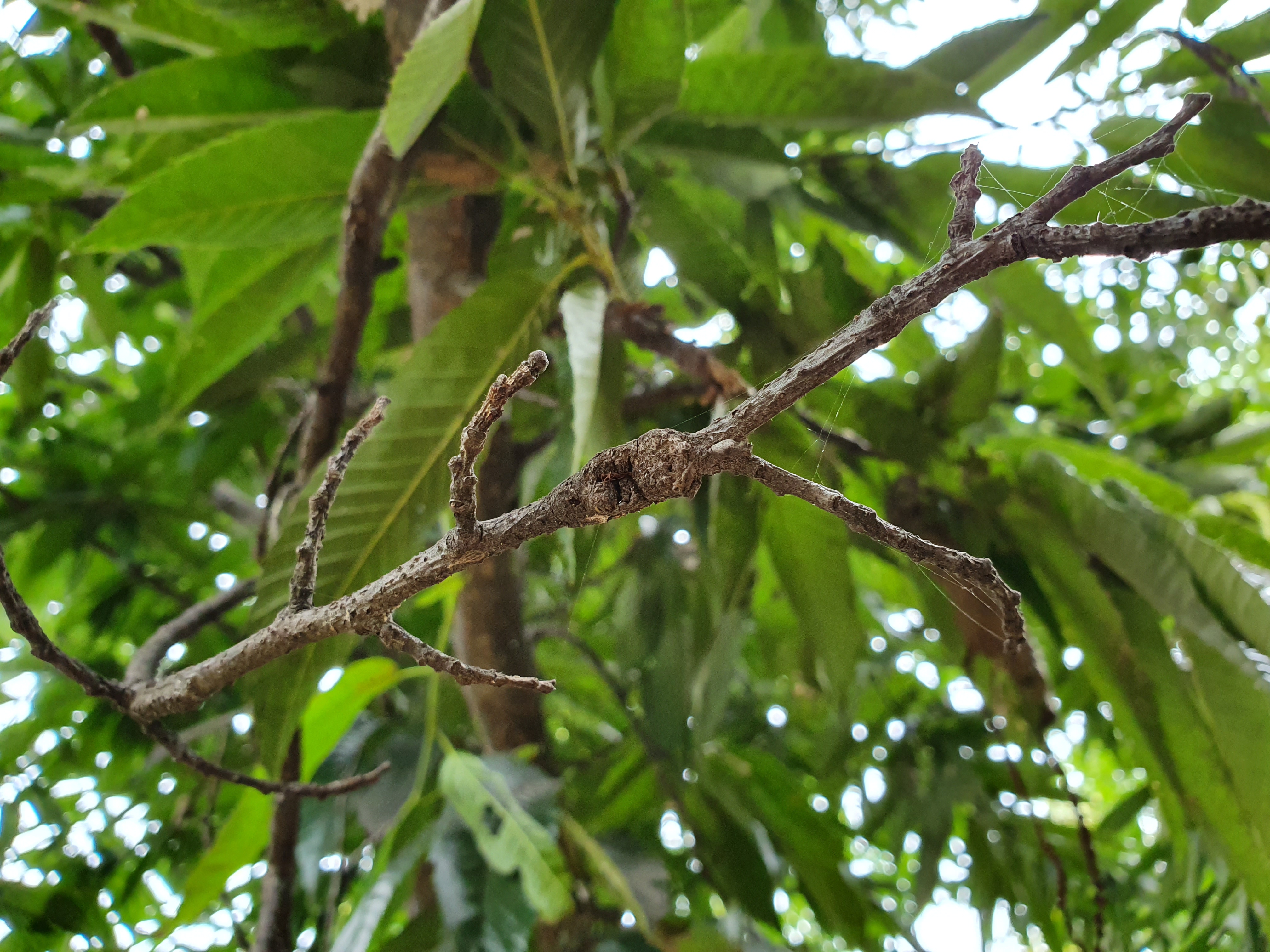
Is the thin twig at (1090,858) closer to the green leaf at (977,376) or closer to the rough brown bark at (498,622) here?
the green leaf at (977,376)

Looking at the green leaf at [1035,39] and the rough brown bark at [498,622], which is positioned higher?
the green leaf at [1035,39]

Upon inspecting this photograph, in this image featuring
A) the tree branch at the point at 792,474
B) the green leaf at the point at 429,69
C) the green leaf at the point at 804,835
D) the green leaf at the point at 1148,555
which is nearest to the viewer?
the tree branch at the point at 792,474

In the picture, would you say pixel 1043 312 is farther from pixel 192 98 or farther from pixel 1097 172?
pixel 192 98

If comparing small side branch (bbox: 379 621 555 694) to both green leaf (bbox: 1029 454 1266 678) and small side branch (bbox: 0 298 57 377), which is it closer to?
small side branch (bbox: 0 298 57 377)

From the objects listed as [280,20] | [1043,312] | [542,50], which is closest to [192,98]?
[280,20]

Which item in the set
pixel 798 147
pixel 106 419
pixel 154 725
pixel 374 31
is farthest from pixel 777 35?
pixel 106 419

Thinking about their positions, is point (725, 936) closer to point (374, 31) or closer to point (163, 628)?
point (163, 628)

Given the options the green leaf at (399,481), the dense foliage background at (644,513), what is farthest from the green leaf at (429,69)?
the green leaf at (399,481)
